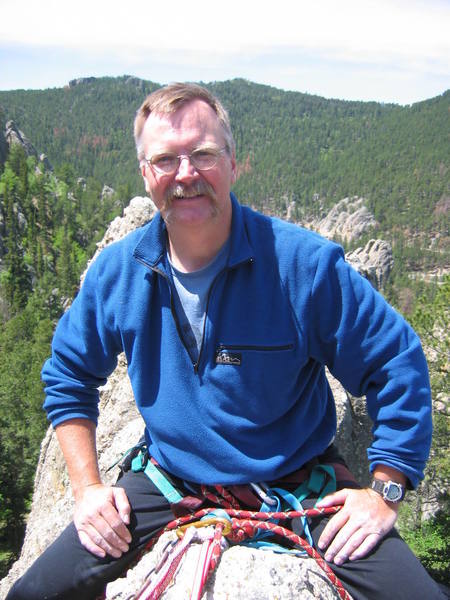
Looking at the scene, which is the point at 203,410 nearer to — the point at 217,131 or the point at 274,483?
the point at 274,483

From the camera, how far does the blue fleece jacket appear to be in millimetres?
2443

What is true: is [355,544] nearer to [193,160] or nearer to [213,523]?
[213,523]

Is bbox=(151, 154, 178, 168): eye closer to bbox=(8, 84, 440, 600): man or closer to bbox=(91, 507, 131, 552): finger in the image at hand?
bbox=(8, 84, 440, 600): man

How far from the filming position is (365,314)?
2.44m

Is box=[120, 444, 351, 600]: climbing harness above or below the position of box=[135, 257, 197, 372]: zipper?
below

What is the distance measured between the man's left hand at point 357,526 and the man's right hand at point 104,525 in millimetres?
946

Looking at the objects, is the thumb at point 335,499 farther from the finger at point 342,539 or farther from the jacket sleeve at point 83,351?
the jacket sleeve at point 83,351

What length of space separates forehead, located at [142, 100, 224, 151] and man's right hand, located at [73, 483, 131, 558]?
1.77 m

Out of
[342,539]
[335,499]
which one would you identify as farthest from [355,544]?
[335,499]

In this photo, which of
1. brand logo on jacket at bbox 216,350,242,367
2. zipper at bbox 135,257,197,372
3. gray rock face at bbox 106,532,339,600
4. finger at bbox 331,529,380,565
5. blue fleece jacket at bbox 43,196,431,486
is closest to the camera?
gray rock face at bbox 106,532,339,600

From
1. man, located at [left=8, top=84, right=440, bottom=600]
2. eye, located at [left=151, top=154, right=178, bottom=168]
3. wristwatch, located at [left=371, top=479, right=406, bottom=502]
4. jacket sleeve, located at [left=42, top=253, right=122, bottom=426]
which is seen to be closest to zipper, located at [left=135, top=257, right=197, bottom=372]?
man, located at [left=8, top=84, right=440, bottom=600]

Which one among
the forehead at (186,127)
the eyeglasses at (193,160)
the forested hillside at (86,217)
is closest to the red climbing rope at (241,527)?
the eyeglasses at (193,160)

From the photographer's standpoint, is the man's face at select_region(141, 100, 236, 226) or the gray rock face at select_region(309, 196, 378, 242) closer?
the man's face at select_region(141, 100, 236, 226)

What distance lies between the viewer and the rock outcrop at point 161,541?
7.11 feet
